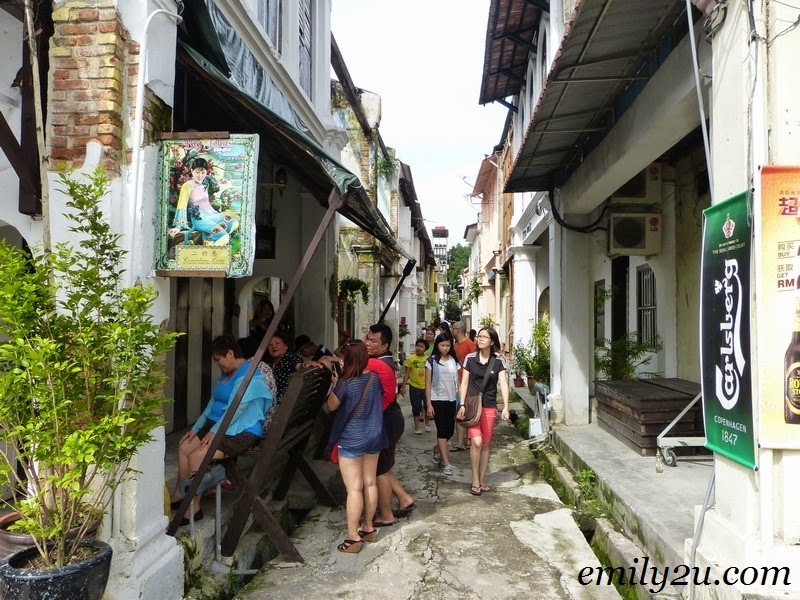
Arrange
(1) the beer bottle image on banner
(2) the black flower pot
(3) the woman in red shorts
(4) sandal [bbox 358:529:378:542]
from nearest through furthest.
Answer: (2) the black flower pot < (1) the beer bottle image on banner < (4) sandal [bbox 358:529:378:542] < (3) the woman in red shorts

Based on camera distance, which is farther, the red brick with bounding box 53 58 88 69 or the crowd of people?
the crowd of people

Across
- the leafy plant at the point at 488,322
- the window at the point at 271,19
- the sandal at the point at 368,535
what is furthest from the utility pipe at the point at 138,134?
the leafy plant at the point at 488,322

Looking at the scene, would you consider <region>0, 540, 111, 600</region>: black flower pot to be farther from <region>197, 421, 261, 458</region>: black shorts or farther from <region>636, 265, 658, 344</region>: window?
<region>636, 265, 658, 344</region>: window

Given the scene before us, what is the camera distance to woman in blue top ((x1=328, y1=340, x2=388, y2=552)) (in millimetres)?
4246

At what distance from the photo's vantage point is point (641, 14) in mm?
3818

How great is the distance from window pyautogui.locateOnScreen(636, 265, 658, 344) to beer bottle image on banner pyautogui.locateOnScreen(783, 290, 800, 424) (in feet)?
20.1

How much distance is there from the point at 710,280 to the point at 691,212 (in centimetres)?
481

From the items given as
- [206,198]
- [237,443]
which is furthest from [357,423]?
[206,198]

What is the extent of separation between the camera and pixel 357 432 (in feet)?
13.9

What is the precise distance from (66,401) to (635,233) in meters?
7.06

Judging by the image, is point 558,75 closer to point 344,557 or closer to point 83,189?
point 83,189

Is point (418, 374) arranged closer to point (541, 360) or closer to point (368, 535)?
point (541, 360)

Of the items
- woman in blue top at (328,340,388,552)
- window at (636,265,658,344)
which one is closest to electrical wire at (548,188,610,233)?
window at (636,265,658,344)

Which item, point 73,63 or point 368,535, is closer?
point 73,63
